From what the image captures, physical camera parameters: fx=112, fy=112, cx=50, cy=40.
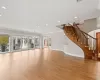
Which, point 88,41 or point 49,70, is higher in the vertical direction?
point 88,41

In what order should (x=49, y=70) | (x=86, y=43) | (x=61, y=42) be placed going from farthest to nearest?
(x=61, y=42)
(x=86, y=43)
(x=49, y=70)

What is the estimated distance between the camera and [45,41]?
20578mm

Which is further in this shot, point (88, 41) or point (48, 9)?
point (88, 41)

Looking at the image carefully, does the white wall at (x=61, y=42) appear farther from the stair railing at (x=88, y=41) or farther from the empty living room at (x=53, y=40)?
the stair railing at (x=88, y=41)

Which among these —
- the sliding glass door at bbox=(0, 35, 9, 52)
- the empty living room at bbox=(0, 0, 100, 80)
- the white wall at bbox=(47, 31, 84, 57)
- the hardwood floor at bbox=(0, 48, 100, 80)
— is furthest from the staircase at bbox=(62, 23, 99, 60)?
the sliding glass door at bbox=(0, 35, 9, 52)

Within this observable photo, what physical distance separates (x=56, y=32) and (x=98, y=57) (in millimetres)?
9154

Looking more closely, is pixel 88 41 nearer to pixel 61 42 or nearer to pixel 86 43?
pixel 86 43

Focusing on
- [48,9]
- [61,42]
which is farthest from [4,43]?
[48,9]

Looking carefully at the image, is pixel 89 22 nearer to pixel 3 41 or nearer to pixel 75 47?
pixel 75 47

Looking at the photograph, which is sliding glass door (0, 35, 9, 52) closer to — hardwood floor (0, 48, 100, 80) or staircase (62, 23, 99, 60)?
hardwood floor (0, 48, 100, 80)

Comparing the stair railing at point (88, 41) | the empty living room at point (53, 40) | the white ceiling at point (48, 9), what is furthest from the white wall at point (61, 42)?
the white ceiling at point (48, 9)

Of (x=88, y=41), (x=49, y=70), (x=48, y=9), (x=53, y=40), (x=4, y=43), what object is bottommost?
(x=49, y=70)

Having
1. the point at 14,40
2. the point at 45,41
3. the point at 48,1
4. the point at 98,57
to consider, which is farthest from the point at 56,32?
the point at 48,1

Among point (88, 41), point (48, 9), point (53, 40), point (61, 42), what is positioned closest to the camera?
point (48, 9)
